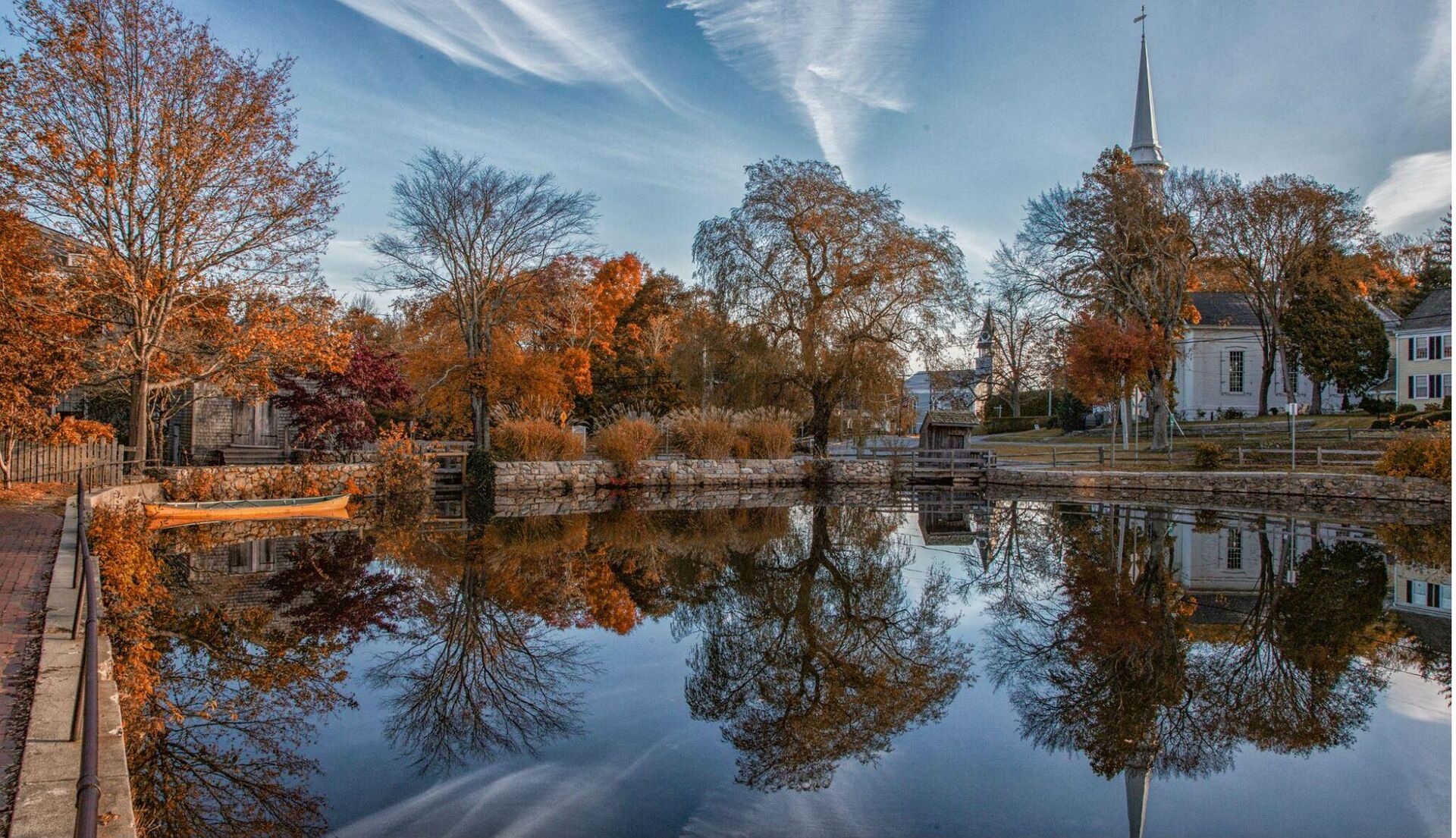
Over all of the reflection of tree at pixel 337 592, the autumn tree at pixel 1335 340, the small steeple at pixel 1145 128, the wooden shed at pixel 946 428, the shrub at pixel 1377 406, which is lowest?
the reflection of tree at pixel 337 592

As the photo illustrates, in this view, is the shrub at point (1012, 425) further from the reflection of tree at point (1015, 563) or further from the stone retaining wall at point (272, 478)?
the stone retaining wall at point (272, 478)

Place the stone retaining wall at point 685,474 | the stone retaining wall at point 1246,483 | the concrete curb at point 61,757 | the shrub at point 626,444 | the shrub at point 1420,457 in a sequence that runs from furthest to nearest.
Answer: the shrub at point 626,444
the stone retaining wall at point 685,474
the stone retaining wall at point 1246,483
the shrub at point 1420,457
the concrete curb at point 61,757

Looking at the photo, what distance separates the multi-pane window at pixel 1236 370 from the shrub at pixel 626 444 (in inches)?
1281

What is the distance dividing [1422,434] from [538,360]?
77.0 feet

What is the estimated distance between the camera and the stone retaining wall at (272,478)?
15648 millimetres

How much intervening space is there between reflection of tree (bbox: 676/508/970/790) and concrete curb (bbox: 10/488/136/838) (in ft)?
9.41

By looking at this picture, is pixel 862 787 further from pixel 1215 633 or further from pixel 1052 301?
pixel 1052 301

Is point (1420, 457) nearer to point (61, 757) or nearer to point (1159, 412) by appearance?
point (1159, 412)

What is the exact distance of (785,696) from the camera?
19.0 ft

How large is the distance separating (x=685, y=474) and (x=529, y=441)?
449cm

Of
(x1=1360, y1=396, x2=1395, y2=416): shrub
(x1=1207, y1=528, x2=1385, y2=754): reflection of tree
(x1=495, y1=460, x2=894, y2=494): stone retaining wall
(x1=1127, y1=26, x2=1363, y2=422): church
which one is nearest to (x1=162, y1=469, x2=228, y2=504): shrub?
(x1=495, y1=460, x2=894, y2=494): stone retaining wall

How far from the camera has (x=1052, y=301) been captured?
3203 centimetres

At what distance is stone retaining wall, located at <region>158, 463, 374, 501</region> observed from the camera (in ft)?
51.3

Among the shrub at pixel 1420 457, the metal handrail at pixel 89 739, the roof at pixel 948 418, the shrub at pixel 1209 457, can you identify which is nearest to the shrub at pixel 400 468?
the roof at pixel 948 418
